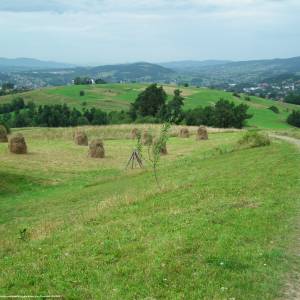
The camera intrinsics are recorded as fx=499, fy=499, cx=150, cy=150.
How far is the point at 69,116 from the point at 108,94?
46.7 metres

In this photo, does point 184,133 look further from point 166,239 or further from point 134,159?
point 166,239

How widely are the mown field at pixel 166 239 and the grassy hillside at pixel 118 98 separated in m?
90.7

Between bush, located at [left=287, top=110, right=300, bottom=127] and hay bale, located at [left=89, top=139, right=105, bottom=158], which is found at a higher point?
hay bale, located at [left=89, top=139, right=105, bottom=158]

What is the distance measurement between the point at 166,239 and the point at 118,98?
442ft

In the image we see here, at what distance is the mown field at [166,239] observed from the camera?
29.6 ft

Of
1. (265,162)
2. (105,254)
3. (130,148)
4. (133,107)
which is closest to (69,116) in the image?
(133,107)

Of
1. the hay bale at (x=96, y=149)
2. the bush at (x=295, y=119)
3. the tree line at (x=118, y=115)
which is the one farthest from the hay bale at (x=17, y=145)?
the bush at (x=295, y=119)

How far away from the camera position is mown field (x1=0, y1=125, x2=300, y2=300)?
902 centimetres

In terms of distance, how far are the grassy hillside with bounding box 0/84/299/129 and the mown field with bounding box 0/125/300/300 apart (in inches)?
3569

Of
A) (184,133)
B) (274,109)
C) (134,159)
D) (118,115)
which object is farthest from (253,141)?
(274,109)

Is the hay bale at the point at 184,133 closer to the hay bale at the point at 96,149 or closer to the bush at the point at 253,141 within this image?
the hay bale at the point at 96,149

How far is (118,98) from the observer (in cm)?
14488

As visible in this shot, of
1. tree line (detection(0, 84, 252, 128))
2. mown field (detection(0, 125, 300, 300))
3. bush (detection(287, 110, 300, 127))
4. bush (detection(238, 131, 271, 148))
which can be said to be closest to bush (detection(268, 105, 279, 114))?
bush (detection(287, 110, 300, 127))

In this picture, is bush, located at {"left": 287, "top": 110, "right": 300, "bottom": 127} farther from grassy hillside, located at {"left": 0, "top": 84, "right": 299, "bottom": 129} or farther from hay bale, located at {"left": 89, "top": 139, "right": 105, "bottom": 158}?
hay bale, located at {"left": 89, "top": 139, "right": 105, "bottom": 158}
